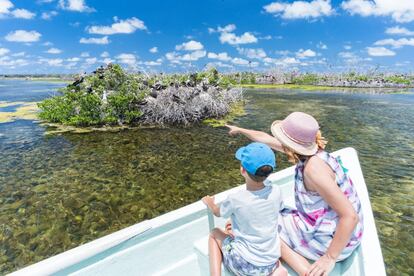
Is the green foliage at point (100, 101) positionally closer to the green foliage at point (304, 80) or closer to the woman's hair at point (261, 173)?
the woman's hair at point (261, 173)

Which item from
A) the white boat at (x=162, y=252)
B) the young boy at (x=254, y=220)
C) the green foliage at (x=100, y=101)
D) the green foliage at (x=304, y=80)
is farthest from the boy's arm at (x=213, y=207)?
the green foliage at (x=304, y=80)

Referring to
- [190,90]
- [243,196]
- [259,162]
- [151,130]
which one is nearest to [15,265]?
[243,196]

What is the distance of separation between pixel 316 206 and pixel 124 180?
6.07m

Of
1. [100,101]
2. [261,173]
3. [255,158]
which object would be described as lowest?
[100,101]

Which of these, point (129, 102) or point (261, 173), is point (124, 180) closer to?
point (261, 173)

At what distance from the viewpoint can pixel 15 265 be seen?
15.5 feet

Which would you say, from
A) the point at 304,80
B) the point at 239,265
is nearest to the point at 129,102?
the point at 239,265

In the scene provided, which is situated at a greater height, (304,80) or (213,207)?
(213,207)

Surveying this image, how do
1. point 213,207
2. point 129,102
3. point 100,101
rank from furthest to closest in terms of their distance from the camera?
point 129,102 < point 100,101 < point 213,207

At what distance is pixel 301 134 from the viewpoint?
8.68 feet

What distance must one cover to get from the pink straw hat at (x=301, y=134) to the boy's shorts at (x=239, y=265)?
1.02 metres

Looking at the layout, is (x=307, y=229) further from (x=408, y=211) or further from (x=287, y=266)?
(x=408, y=211)

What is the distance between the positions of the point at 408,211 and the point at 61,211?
691 cm

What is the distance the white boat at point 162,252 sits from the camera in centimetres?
273
